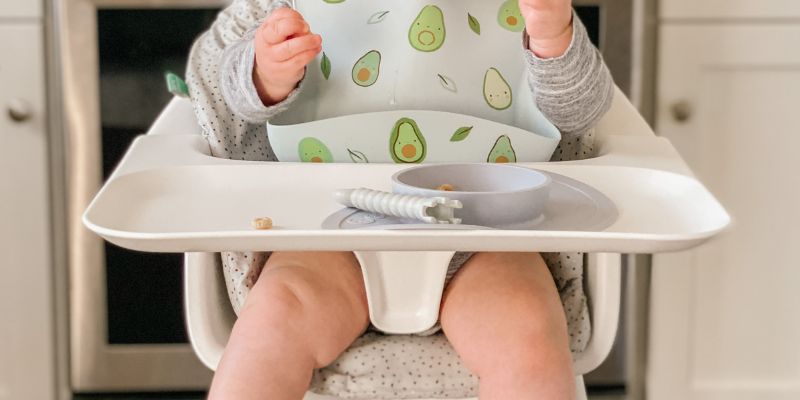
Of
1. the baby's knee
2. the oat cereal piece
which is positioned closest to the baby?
the baby's knee

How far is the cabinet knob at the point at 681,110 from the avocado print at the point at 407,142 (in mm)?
731

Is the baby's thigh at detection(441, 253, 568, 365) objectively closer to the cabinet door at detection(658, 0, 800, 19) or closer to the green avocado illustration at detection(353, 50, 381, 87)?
the green avocado illustration at detection(353, 50, 381, 87)

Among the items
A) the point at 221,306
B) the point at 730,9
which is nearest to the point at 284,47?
the point at 221,306

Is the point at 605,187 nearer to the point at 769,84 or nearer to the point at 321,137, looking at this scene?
the point at 321,137

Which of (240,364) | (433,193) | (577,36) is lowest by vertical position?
(240,364)

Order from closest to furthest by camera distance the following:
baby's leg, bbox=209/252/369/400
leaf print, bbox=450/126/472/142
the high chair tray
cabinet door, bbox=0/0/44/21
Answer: the high chair tray → baby's leg, bbox=209/252/369/400 → leaf print, bbox=450/126/472/142 → cabinet door, bbox=0/0/44/21

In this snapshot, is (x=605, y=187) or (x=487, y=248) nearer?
(x=487, y=248)

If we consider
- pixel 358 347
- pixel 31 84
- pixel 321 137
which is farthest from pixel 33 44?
pixel 358 347

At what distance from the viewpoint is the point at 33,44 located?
1409 mm

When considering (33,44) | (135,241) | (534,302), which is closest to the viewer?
(135,241)

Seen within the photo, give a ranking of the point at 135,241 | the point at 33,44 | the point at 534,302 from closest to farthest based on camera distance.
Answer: the point at 135,241 < the point at 534,302 < the point at 33,44

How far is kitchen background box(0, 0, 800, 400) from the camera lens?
1.41 m

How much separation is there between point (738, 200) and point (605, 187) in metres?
0.81

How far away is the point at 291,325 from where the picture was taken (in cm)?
73
